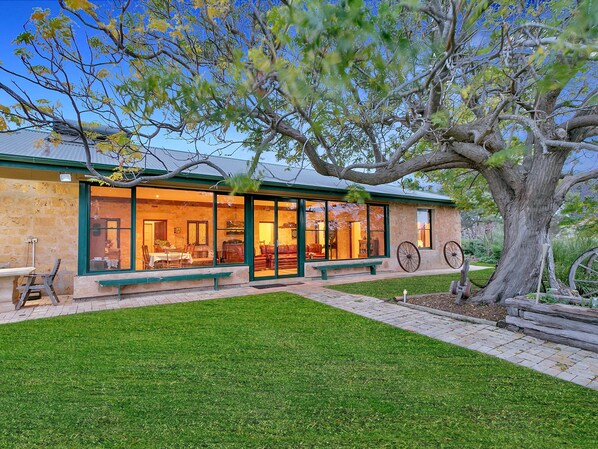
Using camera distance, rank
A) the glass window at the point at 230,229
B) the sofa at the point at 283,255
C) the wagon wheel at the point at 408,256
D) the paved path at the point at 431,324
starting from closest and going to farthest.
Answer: the paved path at the point at 431,324 → the glass window at the point at 230,229 → the sofa at the point at 283,255 → the wagon wheel at the point at 408,256

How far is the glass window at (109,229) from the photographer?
23.1ft

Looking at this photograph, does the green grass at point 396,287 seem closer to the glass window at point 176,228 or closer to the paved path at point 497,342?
the paved path at point 497,342

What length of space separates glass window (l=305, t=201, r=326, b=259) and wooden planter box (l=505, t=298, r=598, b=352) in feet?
20.5

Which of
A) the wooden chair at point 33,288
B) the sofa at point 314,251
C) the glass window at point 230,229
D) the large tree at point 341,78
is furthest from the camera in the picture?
the sofa at point 314,251

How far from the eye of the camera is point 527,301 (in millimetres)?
4496

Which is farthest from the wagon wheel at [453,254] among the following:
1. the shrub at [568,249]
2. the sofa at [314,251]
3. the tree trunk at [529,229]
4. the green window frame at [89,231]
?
the green window frame at [89,231]

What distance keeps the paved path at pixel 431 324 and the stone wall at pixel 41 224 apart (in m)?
1.07

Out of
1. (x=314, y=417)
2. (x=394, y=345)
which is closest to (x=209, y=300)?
(x=394, y=345)

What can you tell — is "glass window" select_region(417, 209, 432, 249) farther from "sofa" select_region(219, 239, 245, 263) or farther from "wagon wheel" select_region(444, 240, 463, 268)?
"sofa" select_region(219, 239, 245, 263)

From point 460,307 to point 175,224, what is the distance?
7.22 meters

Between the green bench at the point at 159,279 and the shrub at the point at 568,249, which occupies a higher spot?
the shrub at the point at 568,249

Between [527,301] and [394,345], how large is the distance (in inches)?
86.1

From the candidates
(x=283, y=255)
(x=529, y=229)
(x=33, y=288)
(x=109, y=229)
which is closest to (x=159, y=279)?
(x=109, y=229)

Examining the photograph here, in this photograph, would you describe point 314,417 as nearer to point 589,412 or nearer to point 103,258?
point 589,412
